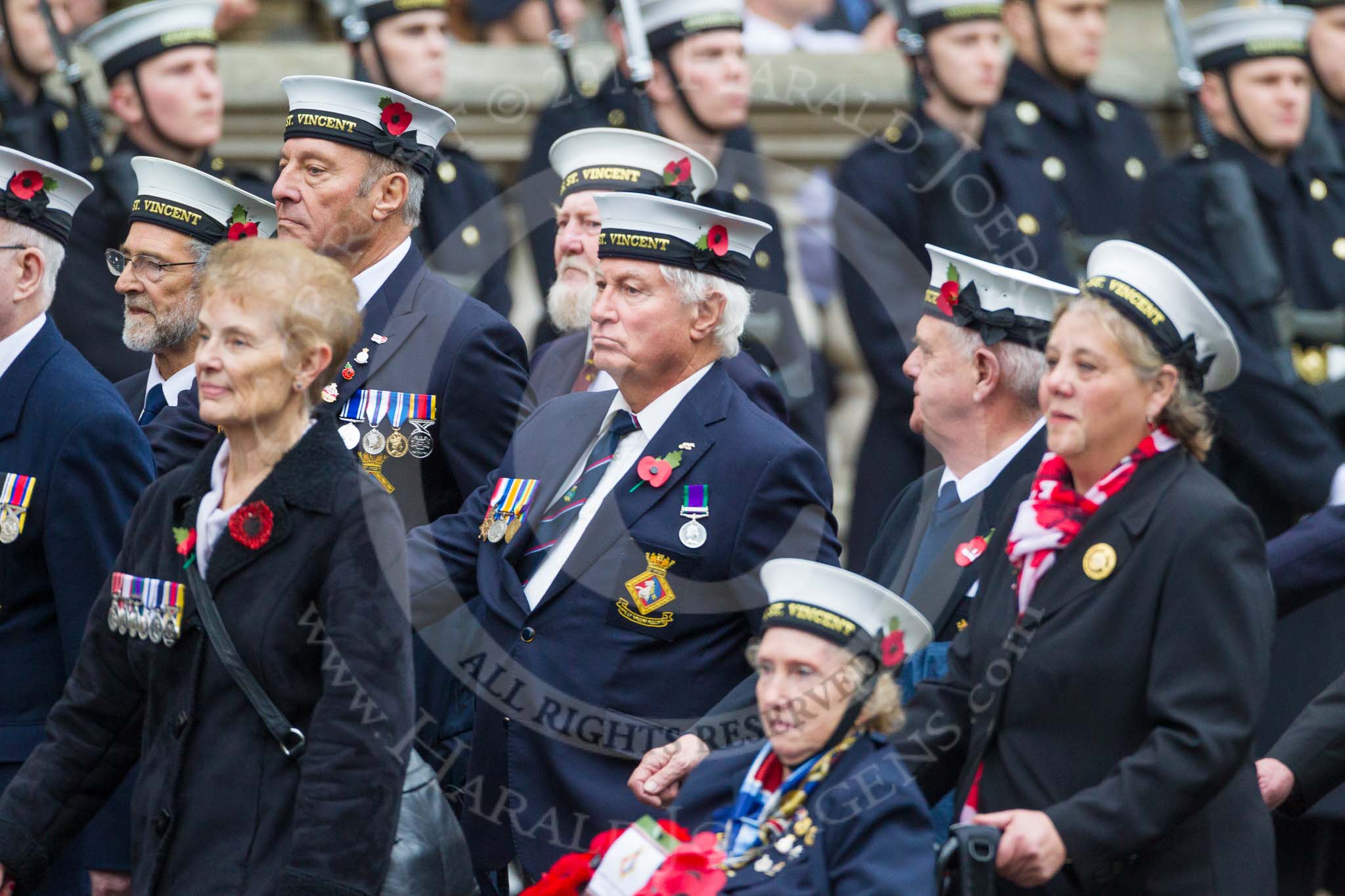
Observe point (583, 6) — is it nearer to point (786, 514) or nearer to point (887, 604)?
point (786, 514)

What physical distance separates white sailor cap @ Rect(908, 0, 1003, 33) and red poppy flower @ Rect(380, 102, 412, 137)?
313 centimetres

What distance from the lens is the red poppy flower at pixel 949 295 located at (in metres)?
5.00

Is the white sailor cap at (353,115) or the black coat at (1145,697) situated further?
the white sailor cap at (353,115)

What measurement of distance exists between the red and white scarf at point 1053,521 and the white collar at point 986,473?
55 centimetres

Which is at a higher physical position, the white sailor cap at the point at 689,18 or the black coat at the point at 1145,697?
the white sailor cap at the point at 689,18

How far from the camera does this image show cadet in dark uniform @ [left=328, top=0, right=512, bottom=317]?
7844 millimetres

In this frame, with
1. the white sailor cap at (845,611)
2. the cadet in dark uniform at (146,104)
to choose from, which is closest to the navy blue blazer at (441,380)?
the white sailor cap at (845,611)

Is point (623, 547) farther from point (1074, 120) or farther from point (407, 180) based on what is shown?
point (1074, 120)

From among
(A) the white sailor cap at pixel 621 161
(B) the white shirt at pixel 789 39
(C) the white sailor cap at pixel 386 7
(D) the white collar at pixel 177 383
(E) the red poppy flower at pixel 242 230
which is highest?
(B) the white shirt at pixel 789 39

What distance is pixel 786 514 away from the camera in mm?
4758

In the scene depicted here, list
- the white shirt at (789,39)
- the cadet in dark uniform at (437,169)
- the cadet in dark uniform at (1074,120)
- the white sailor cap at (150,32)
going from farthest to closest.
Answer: the white shirt at (789,39), the cadet in dark uniform at (1074,120), the cadet in dark uniform at (437,169), the white sailor cap at (150,32)

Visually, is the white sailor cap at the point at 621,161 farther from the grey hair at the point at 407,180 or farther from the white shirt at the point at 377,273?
the white shirt at the point at 377,273

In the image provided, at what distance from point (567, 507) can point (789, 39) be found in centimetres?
538

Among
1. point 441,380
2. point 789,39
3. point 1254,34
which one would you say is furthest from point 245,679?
point 789,39
